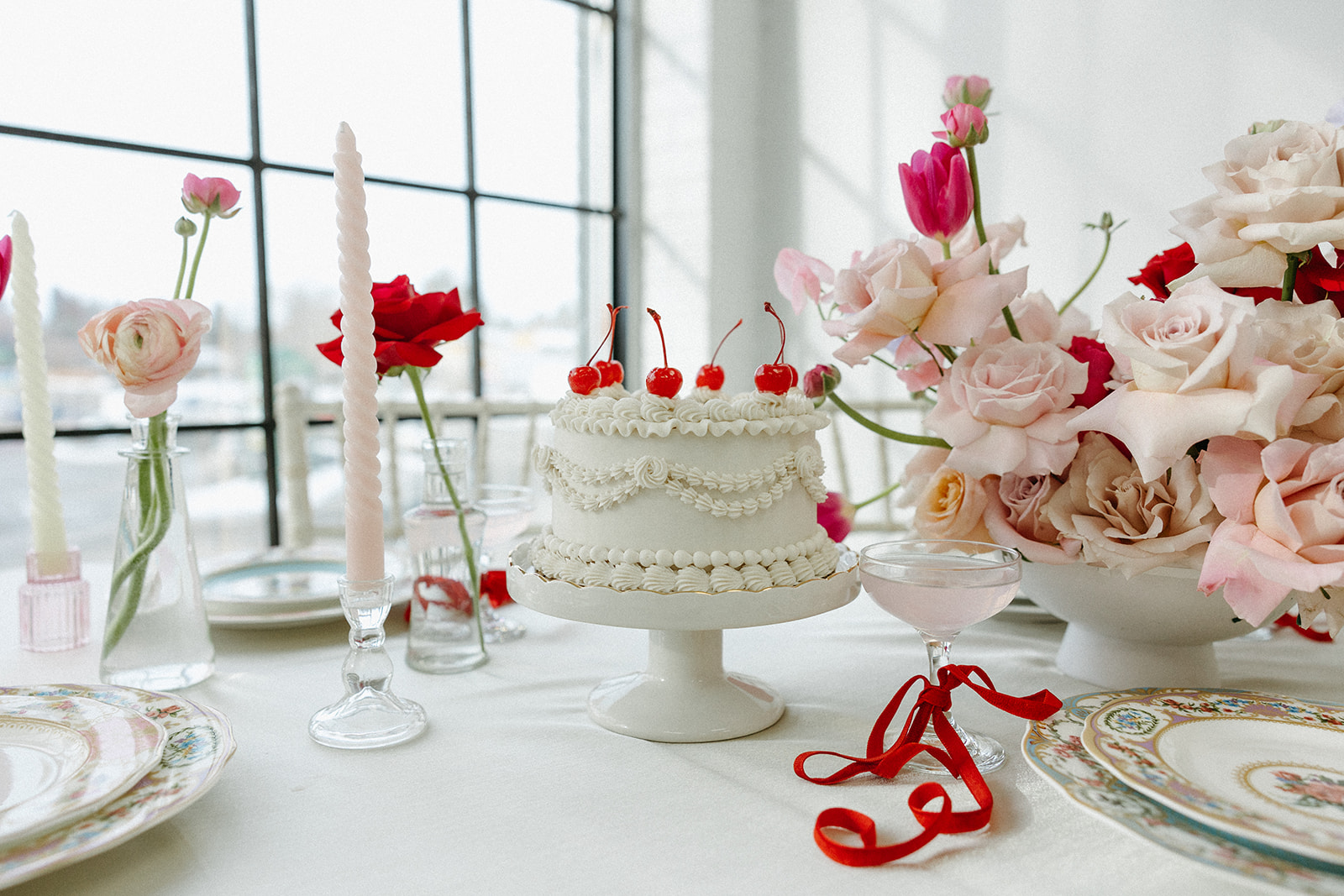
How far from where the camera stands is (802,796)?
584mm

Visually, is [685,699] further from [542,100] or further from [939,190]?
[542,100]

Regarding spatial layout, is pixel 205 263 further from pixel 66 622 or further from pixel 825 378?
pixel 825 378

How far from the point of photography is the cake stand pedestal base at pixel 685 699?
0.69 metres

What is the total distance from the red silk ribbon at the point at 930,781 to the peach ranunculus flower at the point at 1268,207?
1.21 feet

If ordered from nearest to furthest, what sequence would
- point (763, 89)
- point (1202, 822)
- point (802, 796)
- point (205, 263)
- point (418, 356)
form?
point (1202, 822) → point (802, 796) → point (418, 356) → point (205, 263) → point (763, 89)

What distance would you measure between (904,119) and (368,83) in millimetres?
1637

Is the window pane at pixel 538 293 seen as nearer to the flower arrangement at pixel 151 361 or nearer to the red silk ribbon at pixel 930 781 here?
the flower arrangement at pixel 151 361

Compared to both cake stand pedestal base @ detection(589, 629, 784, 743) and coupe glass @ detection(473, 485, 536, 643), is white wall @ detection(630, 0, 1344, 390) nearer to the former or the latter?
coupe glass @ detection(473, 485, 536, 643)

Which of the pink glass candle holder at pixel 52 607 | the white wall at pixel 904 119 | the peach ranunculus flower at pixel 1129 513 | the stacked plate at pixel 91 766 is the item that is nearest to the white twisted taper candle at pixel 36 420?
the pink glass candle holder at pixel 52 607

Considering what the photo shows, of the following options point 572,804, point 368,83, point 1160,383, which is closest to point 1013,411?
point 1160,383

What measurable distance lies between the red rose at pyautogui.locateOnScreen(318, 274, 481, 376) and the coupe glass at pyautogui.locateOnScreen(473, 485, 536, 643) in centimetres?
24

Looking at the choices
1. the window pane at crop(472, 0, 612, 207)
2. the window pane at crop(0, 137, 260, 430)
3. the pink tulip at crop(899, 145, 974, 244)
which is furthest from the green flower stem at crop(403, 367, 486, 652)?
the window pane at crop(472, 0, 612, 207)

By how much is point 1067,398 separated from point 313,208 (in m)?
2.14

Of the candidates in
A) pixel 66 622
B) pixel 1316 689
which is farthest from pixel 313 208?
pixel 1316 689
